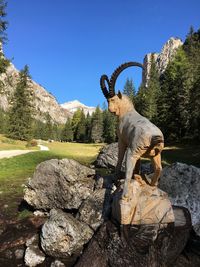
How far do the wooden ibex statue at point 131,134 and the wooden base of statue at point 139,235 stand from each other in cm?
43

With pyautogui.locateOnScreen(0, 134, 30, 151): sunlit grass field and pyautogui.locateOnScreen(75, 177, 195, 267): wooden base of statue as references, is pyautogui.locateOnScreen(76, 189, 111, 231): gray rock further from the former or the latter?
pyautogui.locateOnScreen(0, 134, 30, 151): sunlit grass field

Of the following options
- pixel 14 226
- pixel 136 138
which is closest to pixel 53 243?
pixel 14 226

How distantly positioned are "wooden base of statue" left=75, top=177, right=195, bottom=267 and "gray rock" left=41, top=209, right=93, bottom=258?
773 millimetres

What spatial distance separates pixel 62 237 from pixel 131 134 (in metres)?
3.29

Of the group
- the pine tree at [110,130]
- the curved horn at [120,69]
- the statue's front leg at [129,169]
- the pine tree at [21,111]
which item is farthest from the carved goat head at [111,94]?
the pine tree at [110,130]

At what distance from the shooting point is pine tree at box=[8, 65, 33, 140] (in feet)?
194

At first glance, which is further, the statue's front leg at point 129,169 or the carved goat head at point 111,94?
the carved goat head at point 111,94

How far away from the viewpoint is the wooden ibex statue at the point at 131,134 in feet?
25.2

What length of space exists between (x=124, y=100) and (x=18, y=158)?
707 inches

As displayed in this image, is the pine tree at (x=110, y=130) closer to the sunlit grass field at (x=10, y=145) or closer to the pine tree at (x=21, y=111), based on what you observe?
Result: the pine tree at (x=21, y=111)

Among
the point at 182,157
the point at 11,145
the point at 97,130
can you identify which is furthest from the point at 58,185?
the point at 97,130

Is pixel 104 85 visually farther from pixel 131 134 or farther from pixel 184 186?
pixel 184 186

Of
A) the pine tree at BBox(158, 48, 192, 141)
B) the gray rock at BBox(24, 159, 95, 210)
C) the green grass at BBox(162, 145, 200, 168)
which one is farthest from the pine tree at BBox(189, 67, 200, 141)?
the gray rock at BBox(24, 159, 95, 210)

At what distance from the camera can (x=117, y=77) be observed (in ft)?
28.3
